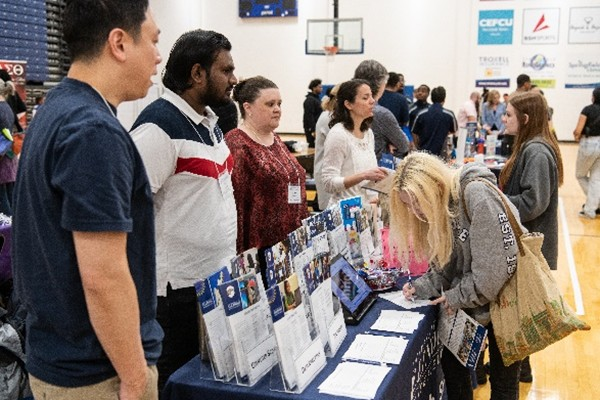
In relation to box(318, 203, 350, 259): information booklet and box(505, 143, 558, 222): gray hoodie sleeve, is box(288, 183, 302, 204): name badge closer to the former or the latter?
box(318, 203, 350, 259): information booklet

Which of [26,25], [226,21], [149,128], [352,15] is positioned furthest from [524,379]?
[226,21]

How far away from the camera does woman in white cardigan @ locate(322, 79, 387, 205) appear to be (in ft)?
11.1

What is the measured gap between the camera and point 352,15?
16.3m

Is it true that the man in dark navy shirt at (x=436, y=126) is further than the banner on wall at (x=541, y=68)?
No

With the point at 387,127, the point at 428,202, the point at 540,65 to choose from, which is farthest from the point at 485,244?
the point at 540,65

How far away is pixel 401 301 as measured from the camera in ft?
8.07

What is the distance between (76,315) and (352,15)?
627 inches

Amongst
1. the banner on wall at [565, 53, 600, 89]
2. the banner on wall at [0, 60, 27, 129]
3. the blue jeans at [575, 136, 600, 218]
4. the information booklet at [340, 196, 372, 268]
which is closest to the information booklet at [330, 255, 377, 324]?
the information booklet at [340, 196, 372, 268]

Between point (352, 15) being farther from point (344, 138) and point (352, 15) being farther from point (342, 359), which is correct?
point (342, 359)

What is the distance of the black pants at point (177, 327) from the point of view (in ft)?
6.73

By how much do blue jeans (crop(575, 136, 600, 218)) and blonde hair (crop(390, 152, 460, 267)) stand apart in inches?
245

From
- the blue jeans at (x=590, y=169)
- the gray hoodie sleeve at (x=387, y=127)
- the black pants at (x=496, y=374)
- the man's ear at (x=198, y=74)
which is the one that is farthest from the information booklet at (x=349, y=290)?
the blue jeans at (x=590, y=169)

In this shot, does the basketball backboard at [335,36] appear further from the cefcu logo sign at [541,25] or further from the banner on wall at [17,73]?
the banner on wall at [17,73]

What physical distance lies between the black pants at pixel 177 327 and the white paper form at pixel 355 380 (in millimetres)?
539
